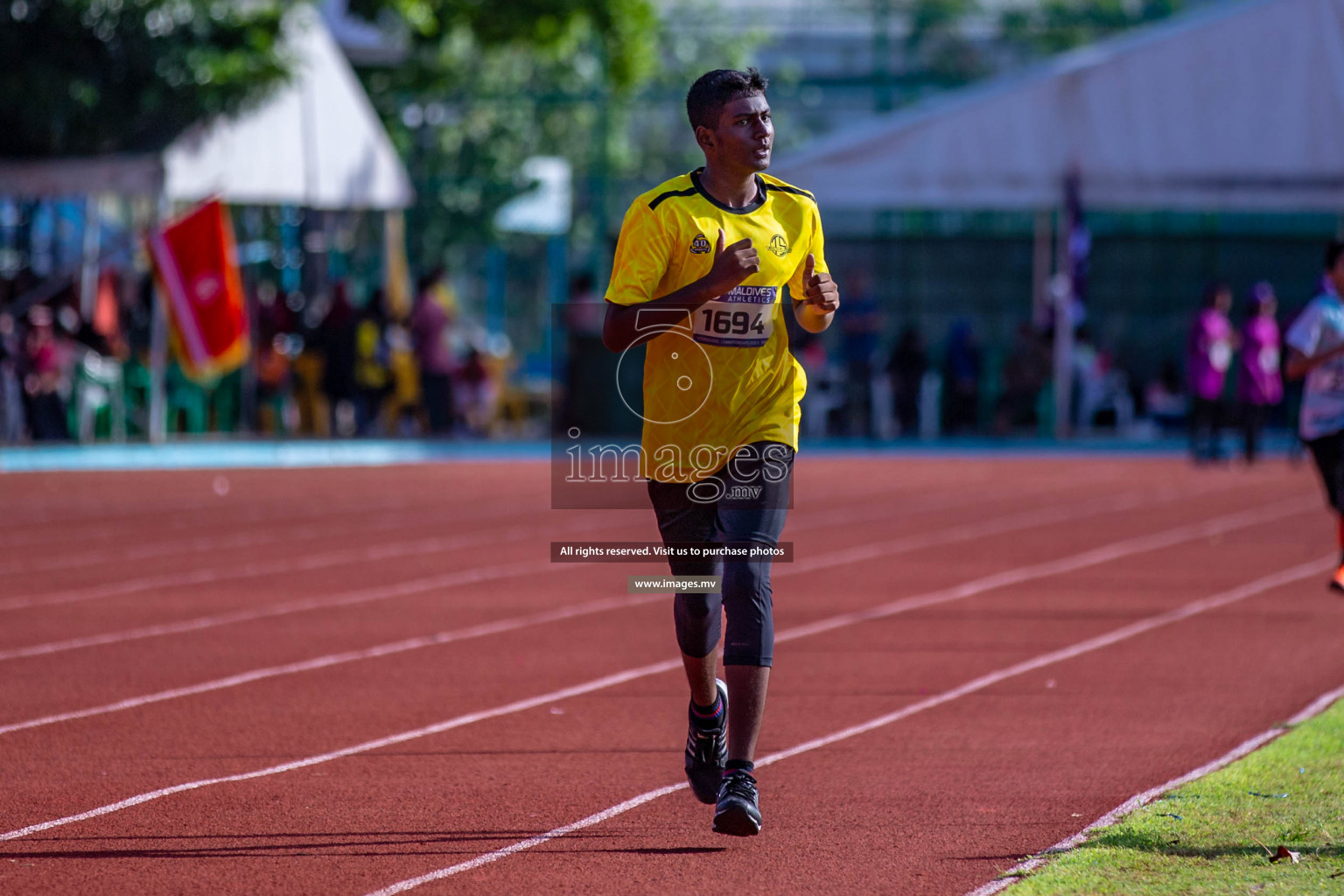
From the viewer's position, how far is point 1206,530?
45.9 ft

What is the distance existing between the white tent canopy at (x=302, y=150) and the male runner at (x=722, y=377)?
15031 millimetres

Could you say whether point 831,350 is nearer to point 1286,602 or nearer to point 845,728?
point 1286,602

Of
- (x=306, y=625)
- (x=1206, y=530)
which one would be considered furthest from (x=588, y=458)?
(x=1206, y=530)

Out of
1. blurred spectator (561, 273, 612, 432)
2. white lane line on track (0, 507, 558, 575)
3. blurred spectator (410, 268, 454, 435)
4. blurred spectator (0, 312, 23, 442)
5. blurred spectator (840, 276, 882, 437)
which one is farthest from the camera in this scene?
blurred spectator (840, 276, 882, 437)

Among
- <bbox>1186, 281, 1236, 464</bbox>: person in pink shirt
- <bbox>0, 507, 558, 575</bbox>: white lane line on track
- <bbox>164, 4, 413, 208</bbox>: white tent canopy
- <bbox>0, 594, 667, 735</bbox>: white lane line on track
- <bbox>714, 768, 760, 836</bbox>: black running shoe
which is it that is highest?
<bbox>164, 4, 413, 208</bbox>: white tent canopy

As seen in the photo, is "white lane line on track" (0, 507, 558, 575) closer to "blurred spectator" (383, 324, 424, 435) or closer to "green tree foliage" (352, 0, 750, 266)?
"blurred spectator" (383, 324, 424, 435)

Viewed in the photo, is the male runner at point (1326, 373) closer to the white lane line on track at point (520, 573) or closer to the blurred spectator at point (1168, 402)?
the white lane line on track at point (520, 573)

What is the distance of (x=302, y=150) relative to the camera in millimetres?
20844

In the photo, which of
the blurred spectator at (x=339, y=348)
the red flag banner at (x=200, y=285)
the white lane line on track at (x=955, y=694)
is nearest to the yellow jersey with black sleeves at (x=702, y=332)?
the white lane line on track at (x=955, y=694)

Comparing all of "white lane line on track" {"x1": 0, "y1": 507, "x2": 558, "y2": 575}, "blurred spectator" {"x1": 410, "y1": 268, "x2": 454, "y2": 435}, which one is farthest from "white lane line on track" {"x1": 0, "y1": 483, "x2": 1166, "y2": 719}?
"blurred spectator" {"x1": 410, "y1": 268, "x2": 454, "y2": 435}

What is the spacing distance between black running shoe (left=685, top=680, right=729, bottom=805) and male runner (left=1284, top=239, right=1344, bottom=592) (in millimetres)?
4852

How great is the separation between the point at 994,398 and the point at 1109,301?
1.90 metres

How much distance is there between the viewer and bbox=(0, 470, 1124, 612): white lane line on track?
34.3ft

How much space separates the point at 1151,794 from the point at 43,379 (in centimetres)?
1643
